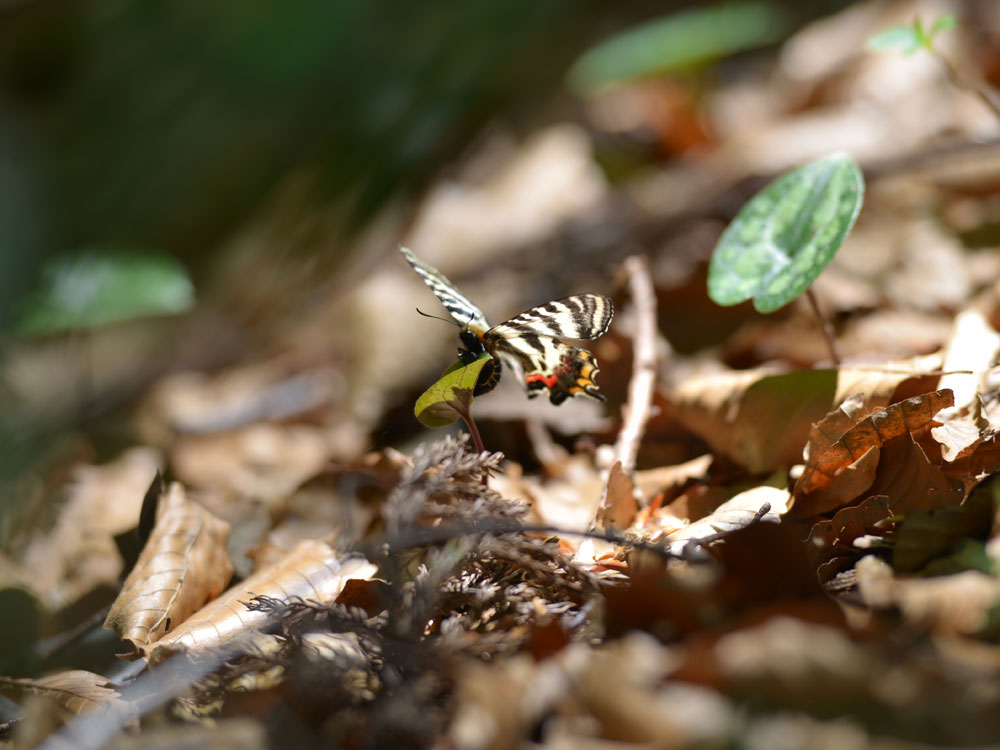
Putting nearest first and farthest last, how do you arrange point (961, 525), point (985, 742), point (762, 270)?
point (985, 742)
point (961, 525)
point (762, 270)

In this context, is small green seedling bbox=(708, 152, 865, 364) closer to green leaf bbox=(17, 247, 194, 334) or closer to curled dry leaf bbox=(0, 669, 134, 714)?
curled dry leaf bbox=(0, 669, 134, 714)

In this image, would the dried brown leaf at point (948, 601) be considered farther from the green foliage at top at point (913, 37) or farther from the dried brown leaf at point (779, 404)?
the green foliage at top at point (913, 37)

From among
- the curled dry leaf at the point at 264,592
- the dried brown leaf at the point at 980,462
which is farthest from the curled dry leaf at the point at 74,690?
the dried brown leaf at the point at 980,462

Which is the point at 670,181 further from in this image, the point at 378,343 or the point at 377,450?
the point at 377,450

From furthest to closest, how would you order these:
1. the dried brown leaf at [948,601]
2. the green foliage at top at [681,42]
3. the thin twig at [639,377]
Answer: the green foliage at top at [681,42] → the thin twig at [639,377] → the dried brown leaf at [948,601]

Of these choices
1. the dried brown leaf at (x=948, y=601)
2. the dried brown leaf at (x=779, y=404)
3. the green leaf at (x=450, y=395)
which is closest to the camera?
→ the dried brown leaf at (x=948, y=601)

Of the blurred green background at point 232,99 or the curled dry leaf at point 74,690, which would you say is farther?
the blurred green background at point 232,99

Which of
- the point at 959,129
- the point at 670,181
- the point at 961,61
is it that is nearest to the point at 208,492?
the point at 670,181

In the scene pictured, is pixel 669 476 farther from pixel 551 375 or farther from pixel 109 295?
pixel 109 295
